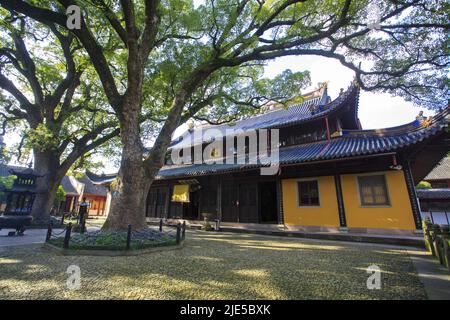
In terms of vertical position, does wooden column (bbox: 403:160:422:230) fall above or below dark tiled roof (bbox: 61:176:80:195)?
below

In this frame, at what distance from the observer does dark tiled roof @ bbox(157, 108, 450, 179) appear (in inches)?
289

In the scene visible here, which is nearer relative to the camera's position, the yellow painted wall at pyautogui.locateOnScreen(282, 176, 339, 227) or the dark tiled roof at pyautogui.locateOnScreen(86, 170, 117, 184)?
the yellow painted wall at pyautogui.locateOnScreen(282, 176, 339, 227)

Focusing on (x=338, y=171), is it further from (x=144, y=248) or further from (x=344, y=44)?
(x=144, y=248)

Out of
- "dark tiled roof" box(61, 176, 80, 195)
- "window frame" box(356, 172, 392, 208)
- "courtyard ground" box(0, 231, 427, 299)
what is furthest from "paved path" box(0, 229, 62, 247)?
"dark tiled roof" box(61, 176, 80, 195)

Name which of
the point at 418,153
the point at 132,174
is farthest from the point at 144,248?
the point at 418,153

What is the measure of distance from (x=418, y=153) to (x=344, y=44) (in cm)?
527

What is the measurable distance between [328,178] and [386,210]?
2.45m

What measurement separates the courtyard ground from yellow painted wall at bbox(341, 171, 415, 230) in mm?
3375

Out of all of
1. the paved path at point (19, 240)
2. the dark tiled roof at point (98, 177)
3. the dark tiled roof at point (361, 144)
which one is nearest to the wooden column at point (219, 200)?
the dark tiled roof at point (361, 144)

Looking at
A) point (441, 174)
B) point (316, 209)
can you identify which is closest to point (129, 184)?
point (316, 209)

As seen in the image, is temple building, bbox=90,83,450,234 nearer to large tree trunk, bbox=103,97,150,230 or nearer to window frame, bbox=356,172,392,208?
window frame, bbox=356,172,392,208

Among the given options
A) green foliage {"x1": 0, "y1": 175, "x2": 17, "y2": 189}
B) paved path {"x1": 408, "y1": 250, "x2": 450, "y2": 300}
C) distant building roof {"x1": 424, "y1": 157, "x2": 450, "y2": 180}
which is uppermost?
distant building roof {"x1": 424, "y1": 157, "x2": 450, "y2": 180}

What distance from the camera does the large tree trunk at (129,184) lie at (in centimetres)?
627

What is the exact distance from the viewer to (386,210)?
8.41m
